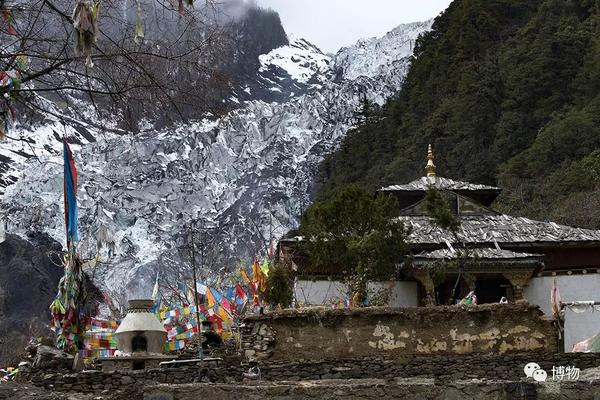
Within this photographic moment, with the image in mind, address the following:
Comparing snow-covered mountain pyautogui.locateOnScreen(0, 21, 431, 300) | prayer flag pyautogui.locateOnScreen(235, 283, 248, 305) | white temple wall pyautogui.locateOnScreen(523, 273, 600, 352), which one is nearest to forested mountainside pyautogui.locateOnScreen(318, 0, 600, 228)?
snow-covered mountain pyautogui.locateOnScreen(0, 21, 431, 300)

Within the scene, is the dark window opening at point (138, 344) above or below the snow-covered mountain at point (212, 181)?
below

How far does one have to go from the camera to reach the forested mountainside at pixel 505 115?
46719 mm

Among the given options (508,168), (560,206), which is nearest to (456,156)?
(508,168)

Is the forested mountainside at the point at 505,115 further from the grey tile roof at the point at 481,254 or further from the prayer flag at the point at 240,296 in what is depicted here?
the prayer flag at the point at 240,296

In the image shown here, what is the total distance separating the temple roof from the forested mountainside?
12.8 m

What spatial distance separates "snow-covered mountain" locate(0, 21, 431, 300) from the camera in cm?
6019

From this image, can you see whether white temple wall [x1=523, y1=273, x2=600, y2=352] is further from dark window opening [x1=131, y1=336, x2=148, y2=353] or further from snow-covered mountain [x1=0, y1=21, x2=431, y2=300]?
snow-covered mountain [x1=0, y1=21, x2=431, y2=300]

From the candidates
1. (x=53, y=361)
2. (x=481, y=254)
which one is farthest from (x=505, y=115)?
(x=53, y=361)

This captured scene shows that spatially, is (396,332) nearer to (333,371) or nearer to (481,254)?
(333,371)

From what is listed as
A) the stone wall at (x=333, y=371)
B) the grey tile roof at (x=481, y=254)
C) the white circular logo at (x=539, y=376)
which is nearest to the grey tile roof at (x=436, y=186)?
the grey tile roof at (x=481, y=254)

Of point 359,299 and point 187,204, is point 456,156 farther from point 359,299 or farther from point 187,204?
point 359,299

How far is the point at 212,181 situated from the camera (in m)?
71.6

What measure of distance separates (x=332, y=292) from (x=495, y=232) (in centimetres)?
522

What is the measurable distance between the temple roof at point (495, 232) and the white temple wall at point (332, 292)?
4.17ft
